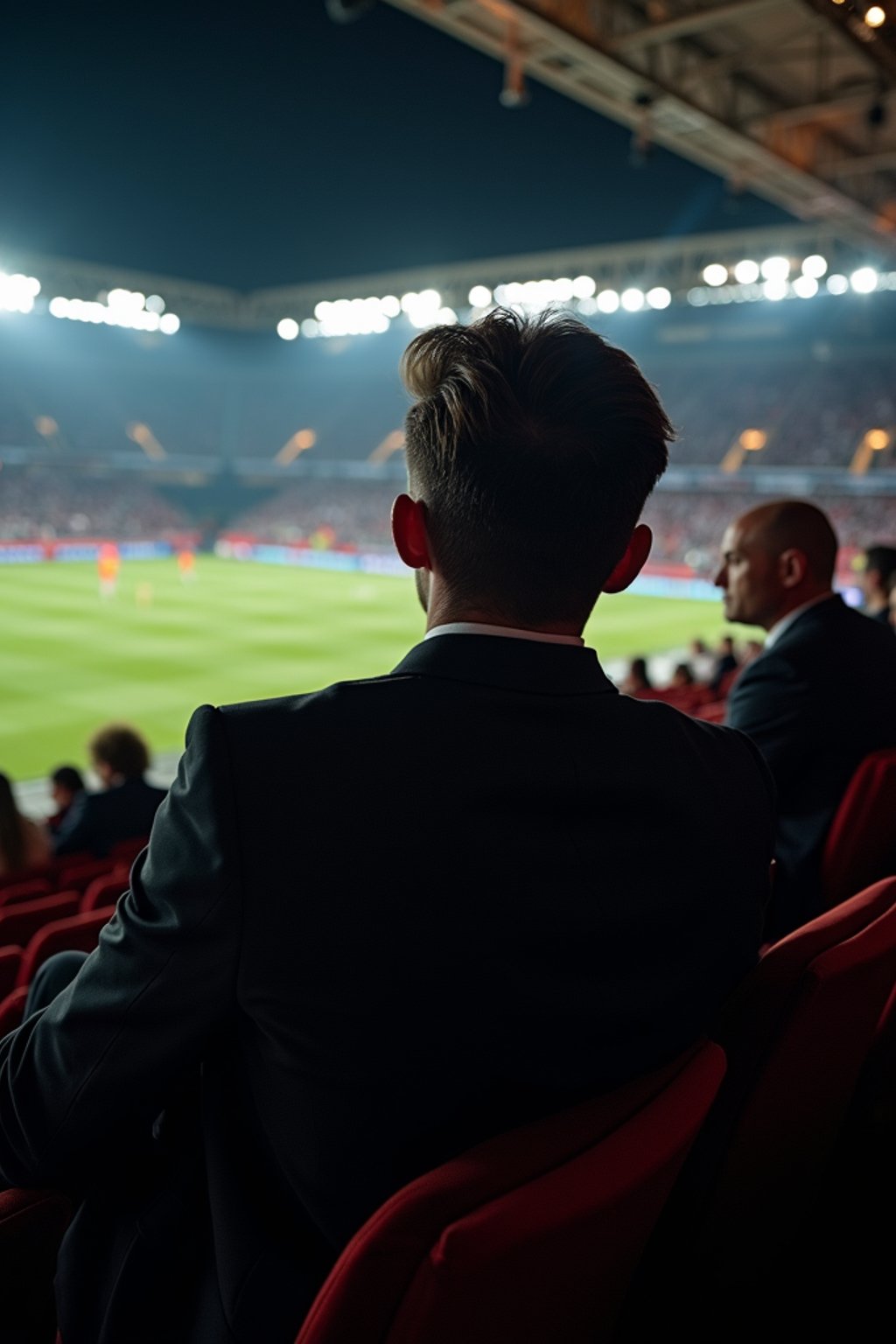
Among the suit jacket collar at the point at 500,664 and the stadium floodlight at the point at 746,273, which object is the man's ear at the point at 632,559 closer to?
the suit jacket collar at the point at 500,664

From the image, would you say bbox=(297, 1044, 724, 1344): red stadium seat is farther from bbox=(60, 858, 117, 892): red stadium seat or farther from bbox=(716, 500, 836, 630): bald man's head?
bbox=(60, 858, 117, 892): red stadium seat

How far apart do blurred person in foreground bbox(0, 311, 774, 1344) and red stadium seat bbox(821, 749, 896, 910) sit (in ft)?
5.39

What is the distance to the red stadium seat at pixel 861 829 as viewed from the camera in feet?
9.25

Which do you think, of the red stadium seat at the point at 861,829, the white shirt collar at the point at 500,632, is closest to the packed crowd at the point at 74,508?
the red stadium seat at the point at 861,829

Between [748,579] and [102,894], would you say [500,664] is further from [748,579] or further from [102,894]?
[102,894]

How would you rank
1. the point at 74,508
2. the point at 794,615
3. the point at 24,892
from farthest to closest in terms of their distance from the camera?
the point at 74,508 < the point at 24,892 < the point at 794,615

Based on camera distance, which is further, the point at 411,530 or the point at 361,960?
the point at 411,530

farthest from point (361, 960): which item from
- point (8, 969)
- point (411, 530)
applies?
point (8, 969)

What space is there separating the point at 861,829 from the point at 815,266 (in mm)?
28361

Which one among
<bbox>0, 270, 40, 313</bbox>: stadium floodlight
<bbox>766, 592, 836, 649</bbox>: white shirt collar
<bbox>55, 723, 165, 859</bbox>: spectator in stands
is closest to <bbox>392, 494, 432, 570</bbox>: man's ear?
<bbox>766, 592, 836, 649</bbox>: white shirt collar

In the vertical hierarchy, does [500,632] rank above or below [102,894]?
above

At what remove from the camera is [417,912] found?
1065 mm

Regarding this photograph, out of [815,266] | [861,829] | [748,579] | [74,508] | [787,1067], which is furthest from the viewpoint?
[74,508]

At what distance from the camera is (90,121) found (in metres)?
22.6
